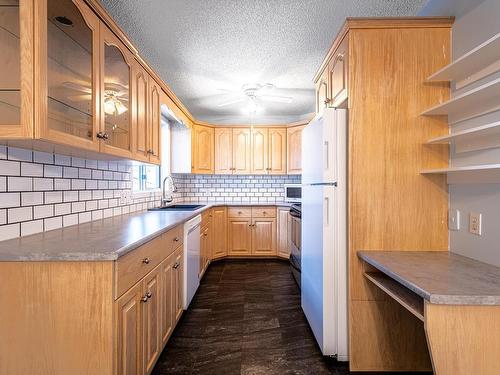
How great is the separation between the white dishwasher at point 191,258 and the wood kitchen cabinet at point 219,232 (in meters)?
1.12

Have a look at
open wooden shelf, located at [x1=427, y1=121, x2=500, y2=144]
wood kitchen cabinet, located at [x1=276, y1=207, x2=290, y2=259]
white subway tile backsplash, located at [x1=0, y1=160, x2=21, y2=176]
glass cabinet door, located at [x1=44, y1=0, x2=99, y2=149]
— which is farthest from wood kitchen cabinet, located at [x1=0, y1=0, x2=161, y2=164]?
wood kitchen cabinet, located at [x1=276, y1=207, x2=290, y2=259]

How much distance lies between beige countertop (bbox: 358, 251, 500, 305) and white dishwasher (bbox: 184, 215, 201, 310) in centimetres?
148

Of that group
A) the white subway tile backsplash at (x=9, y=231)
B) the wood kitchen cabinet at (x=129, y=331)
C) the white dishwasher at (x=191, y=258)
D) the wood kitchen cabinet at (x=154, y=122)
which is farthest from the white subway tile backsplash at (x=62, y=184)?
the white dishwasher at (x=191, y=258)

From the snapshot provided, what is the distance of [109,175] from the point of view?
7.54ft

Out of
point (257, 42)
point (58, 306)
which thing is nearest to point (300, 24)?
point (257, 42)

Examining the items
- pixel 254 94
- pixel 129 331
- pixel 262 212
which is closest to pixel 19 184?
pixel 129 331

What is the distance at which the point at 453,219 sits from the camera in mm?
1649

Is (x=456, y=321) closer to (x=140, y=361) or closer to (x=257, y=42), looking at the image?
(x=140, y=361)

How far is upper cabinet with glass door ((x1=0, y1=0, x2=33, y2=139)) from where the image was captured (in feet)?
3.63

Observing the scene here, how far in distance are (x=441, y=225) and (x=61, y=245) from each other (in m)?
2.09

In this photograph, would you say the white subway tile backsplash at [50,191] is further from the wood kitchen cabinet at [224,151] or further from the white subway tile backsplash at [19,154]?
the wood kitchen cabinet at [224,151]

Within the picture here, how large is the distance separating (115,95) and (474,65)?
6.64 feet

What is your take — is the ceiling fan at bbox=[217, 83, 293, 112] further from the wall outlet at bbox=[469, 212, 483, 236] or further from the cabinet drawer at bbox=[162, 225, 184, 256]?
the wall outlet at bbox=[469, 212, 483, 236]

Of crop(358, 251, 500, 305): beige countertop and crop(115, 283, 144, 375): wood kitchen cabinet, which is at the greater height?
crop(358, 251, 500, 305): beige countertop
